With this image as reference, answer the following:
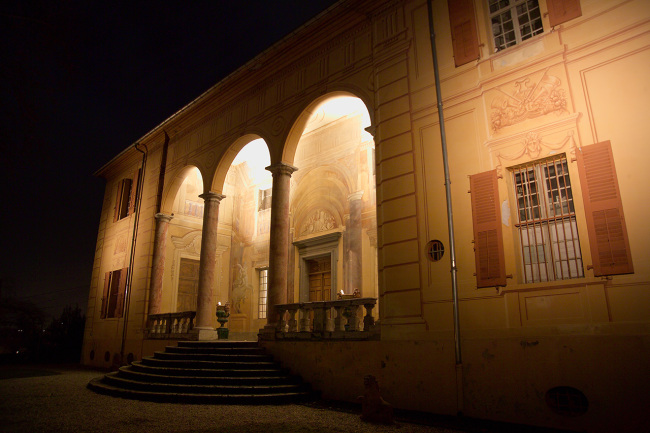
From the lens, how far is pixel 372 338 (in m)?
8.30

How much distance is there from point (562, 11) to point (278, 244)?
7.35 m

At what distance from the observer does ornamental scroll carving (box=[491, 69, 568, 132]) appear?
22.5 ft

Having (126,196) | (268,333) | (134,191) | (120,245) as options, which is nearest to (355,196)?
(268,333)

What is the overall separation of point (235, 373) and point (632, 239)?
724 centimetres

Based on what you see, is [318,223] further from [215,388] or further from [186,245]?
[215,388]

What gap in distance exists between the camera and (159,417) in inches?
261

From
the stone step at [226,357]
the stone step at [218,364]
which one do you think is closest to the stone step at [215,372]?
the stone step at [218,364]

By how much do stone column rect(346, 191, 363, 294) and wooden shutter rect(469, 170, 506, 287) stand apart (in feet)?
19.9

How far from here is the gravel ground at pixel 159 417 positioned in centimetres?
592

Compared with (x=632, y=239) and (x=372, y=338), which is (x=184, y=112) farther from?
(x=632, y=239)

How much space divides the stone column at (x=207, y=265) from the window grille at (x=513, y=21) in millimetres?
9068

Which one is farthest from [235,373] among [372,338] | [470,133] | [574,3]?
[574,3]

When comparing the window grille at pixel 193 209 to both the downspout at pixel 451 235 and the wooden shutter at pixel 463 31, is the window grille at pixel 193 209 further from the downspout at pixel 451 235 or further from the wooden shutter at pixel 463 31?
the wooden shutter at pixel 463 31

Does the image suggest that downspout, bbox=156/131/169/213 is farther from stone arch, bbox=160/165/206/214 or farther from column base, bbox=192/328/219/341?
column base, bbox=192/328/219/341
